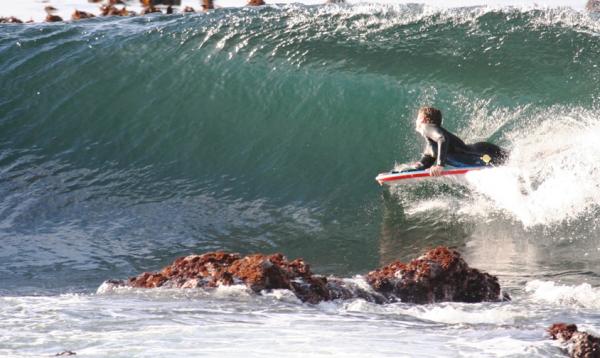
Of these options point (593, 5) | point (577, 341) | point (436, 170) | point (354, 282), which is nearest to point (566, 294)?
point (354, 282)

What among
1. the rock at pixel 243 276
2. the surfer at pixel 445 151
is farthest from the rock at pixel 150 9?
the rock at pixel 243 276

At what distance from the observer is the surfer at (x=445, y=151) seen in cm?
1334

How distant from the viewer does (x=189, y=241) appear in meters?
12.3

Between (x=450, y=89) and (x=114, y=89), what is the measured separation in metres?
6.14

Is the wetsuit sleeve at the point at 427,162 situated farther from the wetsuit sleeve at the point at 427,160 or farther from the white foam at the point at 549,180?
the white foam at the point at 549,180

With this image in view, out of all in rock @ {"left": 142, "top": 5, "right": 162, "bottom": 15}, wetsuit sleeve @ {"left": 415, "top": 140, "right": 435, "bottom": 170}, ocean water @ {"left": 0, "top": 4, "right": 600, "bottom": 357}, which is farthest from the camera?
rock @ {"left": 142, "top": 5, "right": 162, "bottom": 15}

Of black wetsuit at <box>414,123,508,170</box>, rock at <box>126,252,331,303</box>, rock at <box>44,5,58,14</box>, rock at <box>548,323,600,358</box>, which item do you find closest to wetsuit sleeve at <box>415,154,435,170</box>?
black wetsuit at <box>414,123,508,170</box>

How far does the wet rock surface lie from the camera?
26.3 ft

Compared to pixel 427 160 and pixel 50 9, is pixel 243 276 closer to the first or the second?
pixel 427 160

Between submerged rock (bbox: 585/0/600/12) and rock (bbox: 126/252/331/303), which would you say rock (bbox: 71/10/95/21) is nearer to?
submerged rock (bbox: 585/0/600/12)

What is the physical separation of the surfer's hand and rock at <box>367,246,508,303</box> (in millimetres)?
5021

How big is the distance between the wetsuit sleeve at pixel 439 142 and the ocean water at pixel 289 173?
477 millimetres

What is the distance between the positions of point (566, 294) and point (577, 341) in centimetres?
250

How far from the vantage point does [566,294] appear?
338 inches
